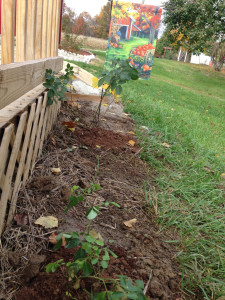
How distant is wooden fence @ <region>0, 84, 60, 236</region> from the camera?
48.7 inches

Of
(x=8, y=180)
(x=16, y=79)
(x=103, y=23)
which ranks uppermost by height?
(x=103, y=23)

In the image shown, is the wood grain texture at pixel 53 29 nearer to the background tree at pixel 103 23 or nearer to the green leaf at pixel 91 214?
the green leaf at pixel 91 214

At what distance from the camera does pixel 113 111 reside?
15.1 ft

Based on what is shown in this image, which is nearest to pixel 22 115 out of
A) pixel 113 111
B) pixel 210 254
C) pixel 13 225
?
pixel 13 225

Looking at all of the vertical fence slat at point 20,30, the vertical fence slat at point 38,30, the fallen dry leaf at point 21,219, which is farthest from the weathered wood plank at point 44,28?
the fallen dry leaf at point 21,219

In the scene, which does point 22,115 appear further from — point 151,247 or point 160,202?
point 160,202

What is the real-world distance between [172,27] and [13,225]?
52.5 ft

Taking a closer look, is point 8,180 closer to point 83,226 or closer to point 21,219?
point 21,219

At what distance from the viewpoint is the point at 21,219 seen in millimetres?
1451

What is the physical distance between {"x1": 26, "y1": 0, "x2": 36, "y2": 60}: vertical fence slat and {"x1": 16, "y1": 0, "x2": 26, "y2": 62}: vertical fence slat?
0.08 metres

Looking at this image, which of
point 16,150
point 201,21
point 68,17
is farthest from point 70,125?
point 68,17

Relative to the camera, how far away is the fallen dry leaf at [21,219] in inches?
56.2

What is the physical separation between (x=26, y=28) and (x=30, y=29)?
0.05m

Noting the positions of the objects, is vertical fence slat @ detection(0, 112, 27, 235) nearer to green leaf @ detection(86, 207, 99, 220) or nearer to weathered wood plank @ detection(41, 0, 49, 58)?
green leaf @ detection(86, 207, 99, 220)
